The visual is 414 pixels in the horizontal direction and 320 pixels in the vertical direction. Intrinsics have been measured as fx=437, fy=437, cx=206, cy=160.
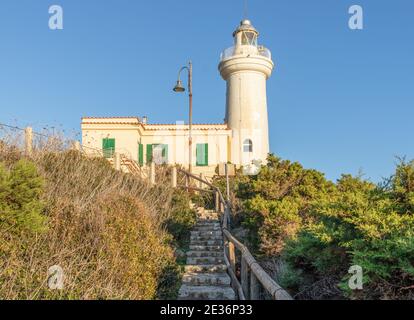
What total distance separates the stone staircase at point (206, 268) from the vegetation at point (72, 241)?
14.7 inches

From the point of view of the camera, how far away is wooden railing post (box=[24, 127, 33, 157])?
37.1 feet

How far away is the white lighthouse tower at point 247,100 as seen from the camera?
29.2 metres

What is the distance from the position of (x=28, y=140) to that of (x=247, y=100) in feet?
63.6

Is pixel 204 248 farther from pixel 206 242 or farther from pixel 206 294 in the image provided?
pixel 206 294

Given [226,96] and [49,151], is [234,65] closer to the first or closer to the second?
[226,96]

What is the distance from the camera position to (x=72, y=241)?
25.1 feet

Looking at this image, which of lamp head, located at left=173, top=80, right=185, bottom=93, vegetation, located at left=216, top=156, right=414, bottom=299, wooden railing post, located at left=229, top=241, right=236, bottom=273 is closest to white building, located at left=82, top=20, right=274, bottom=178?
lamp head, located at left=173, top=80, right=185, bottom=93

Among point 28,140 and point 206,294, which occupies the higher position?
point 28,140

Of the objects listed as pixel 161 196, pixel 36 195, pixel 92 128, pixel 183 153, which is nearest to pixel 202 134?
pixel 183 153

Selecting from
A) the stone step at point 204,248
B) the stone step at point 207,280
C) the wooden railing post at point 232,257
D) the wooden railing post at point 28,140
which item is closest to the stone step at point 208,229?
the stone step at point 204,248

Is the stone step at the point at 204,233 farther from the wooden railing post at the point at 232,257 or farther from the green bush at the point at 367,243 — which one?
the green bush at the point at 367,243

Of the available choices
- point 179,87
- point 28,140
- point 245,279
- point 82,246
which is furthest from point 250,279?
point 179,87

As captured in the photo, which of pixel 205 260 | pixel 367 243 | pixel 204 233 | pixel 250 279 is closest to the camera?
pixel 367 243
